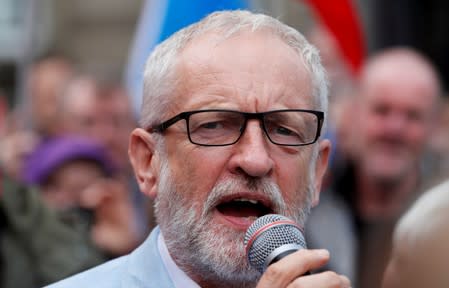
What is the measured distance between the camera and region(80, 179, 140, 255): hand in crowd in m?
6.17

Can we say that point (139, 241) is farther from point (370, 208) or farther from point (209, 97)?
point (209, 97)

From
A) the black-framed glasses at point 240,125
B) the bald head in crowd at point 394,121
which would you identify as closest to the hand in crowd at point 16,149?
the bald head in crowd at point 394,121

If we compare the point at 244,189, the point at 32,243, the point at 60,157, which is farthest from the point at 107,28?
the point at 244,189

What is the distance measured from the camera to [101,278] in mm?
3176

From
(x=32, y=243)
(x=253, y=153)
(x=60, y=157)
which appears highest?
(x=253, y=153)

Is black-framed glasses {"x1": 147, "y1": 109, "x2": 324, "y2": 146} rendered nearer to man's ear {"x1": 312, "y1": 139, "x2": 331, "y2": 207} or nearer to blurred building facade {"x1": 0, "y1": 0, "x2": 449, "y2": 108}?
man's ear {"x1": 312, "y1": 139, "x2": 331, "y2": 207}

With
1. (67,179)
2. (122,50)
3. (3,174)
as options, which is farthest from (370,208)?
(122,50)

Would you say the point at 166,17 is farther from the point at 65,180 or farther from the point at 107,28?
the point at 107,28

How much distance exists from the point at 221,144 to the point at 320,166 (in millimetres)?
519

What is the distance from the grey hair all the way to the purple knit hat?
3152mm

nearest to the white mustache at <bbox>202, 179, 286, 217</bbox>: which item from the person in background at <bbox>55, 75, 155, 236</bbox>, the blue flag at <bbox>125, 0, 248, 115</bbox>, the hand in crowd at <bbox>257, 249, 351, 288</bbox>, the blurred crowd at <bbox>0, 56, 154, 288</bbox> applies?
the hand in crowd at <bbox>257, 249, 351, 288</bbox>

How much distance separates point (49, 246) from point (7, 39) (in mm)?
3866

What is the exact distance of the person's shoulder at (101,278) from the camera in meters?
3.15

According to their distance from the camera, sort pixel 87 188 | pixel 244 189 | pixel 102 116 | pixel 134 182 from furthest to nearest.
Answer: pixel 102 116
pixel 134 182
pixel 87 188
pixel 244 189
